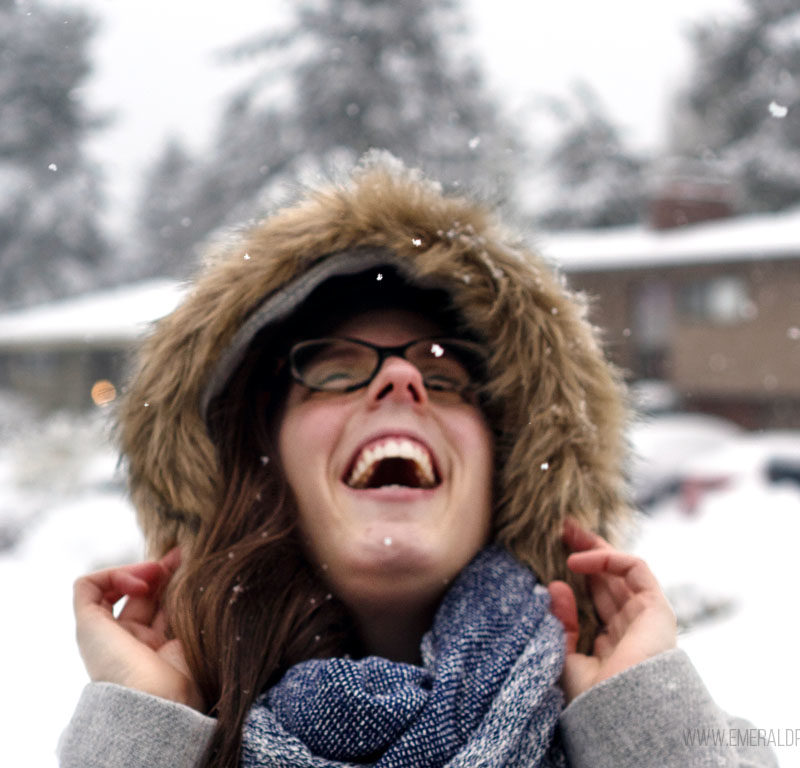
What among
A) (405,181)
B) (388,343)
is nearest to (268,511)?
(388,343)

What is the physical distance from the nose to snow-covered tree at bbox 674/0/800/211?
26715 mm

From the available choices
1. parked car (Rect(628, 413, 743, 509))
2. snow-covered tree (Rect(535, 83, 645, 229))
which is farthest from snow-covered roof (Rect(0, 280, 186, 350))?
snow-covered tree (Rect(535, 83, 645, 229))

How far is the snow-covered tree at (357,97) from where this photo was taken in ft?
61.8

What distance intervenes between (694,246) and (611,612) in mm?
16874

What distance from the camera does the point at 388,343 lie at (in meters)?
2.00

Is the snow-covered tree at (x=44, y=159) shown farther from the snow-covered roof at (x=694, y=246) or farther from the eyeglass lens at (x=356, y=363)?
the eyeglass lens at (x=356, y=363)

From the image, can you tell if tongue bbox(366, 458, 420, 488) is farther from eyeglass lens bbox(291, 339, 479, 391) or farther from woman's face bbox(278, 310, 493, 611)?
eyeglass lens bbox(291, 339, 479, 391)

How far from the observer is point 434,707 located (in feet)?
5.11

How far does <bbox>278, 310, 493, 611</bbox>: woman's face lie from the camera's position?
1.80 metres

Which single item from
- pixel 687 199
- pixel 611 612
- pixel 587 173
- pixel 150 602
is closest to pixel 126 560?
pixel 150 602

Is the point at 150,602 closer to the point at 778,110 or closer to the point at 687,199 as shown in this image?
the point at 687,199

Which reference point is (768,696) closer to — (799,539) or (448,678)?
(448,678)

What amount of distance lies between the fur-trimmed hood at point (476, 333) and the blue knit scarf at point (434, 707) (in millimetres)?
386

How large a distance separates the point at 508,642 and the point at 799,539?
7027mm
